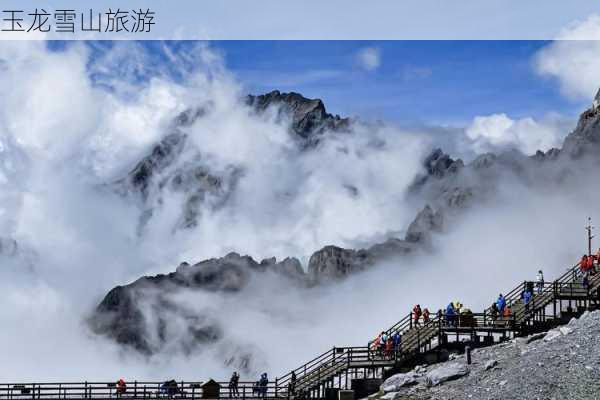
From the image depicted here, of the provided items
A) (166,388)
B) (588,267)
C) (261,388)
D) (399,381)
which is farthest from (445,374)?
(166,388)

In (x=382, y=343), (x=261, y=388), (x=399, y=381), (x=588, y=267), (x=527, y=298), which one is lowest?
(x=261, y=388)

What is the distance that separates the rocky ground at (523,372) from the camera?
40.8 meters

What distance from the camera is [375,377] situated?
51750mm

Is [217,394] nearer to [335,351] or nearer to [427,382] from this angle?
[335,351]

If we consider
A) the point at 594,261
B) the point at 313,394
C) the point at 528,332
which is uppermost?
the point at 594,261

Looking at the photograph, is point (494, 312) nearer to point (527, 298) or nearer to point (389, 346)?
point (527, 298)

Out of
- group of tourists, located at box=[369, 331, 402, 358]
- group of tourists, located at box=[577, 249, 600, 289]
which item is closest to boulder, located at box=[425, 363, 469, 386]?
group of tourists, located at box=[369, 331, 402, 358]

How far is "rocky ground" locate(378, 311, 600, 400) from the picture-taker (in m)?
40.8

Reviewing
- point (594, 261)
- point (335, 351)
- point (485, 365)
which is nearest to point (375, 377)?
point (335, 351)

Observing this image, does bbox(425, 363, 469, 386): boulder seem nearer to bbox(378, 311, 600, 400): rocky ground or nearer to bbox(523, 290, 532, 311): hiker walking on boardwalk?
bbox(378, 311, 600, 400): rocky ground

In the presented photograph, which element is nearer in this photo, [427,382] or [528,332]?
[427,382]

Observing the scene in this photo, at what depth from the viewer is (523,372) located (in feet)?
141

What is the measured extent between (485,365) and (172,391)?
18.3 metres

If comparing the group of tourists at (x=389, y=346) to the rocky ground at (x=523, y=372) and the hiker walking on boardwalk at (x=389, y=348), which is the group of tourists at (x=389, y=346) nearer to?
the hiker walking on boardwalk at (x=389, y=348)
